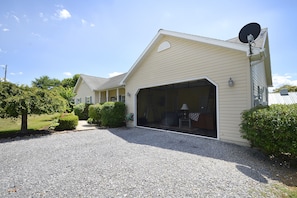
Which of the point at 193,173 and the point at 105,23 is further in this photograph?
the point at 105,23

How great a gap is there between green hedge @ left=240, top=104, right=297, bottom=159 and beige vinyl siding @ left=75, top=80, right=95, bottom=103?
55.6ft

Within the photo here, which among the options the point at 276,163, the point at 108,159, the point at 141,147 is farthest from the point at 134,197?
the point at 276,163

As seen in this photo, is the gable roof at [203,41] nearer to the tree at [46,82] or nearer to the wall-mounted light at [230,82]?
the wall-mounted light at [230,82]

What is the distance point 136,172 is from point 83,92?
768 inches

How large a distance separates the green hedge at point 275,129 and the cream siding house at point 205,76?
128 centimetres

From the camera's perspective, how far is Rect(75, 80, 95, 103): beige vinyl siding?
18.9m

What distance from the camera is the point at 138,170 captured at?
3.63 metres

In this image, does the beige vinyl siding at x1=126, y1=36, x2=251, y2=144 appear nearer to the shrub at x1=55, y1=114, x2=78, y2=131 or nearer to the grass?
the shrub at x1=55, y1=114, x2=78, y2=131

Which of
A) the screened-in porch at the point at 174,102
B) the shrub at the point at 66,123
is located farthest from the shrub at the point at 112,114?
the shrub at the point at 66,123

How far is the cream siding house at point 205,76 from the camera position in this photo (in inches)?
224

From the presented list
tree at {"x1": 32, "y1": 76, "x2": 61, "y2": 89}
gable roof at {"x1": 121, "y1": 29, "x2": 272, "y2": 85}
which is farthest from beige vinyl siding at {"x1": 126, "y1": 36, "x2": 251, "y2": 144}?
tree at {"x1": 32, "y1": 76, "x2": 61, "y2": 89}

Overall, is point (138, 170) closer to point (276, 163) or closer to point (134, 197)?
point (134, 197)

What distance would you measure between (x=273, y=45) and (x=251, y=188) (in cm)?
1109

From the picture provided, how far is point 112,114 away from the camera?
34.4ft
